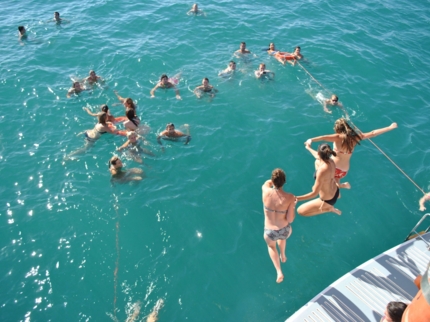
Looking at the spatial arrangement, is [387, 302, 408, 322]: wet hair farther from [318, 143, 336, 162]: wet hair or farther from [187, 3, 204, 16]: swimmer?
[187, 3, 204, 16]: swimmer

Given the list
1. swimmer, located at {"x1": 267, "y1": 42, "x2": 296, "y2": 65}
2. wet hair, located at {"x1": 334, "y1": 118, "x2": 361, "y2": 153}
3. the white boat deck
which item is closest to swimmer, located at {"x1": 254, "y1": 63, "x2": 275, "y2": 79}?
swimmer, located at {"x1": 267, "y1": 42, "x2": 296, "y2": 65}

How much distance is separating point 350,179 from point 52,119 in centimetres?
1320

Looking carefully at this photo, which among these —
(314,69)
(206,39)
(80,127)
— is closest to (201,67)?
(206,39)

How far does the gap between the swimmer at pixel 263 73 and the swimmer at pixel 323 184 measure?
939 centimetres

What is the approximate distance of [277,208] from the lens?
7.95 m

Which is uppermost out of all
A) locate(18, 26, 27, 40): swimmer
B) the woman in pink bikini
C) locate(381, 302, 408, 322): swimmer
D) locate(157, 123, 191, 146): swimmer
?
the woman in pink bikini

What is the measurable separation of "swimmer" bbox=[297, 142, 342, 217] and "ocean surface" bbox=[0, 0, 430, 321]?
1.96 meters

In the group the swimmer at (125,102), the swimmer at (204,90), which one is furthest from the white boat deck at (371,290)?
the swimmer at (204,90)

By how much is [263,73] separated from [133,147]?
8305mm

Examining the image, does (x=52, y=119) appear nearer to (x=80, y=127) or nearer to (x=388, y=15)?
(x=80, y=127)

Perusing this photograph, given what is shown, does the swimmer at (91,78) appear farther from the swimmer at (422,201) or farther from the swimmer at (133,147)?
the swimmer at (422,201)

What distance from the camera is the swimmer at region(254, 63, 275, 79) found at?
17.5 m

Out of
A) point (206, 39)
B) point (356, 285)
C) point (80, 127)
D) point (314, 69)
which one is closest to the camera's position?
point (356, 285)

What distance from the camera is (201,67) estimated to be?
1888 cm
